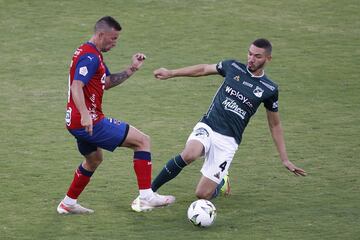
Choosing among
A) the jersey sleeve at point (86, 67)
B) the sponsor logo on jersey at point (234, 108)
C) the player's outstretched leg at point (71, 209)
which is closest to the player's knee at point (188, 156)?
the sponsor logo on jersey at point (234, 108)

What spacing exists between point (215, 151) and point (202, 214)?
112 cm

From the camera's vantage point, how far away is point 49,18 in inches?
754

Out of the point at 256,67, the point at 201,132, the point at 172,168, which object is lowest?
the point at 172,168

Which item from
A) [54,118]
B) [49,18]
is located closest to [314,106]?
[54,118]

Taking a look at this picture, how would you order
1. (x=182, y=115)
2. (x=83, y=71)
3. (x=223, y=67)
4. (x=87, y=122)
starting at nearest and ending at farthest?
(x=87, y=122)
(x=83, y=71)
(x=223, y=67)
(x=182, y=115)

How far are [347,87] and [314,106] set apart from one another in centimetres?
123

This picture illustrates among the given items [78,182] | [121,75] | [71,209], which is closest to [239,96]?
[121,75]

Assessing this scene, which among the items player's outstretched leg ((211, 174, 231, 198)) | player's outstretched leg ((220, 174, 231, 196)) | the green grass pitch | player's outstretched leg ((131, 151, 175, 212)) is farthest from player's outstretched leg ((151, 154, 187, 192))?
player's outstretched leg ((220, 174, 231, 196))

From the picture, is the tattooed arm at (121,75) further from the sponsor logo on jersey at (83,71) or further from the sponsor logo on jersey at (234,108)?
the sponsor logo on jersey at (234,108)

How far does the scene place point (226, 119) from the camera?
1036cm

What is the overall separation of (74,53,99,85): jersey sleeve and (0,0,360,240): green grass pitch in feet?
5.48

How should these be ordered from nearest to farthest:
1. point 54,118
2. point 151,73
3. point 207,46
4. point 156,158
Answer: point 156,158 → point 54,118 → point 151,73 → point 207,46

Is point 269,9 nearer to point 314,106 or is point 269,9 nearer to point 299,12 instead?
point 299,12

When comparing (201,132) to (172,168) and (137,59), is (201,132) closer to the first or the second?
(172,168)
